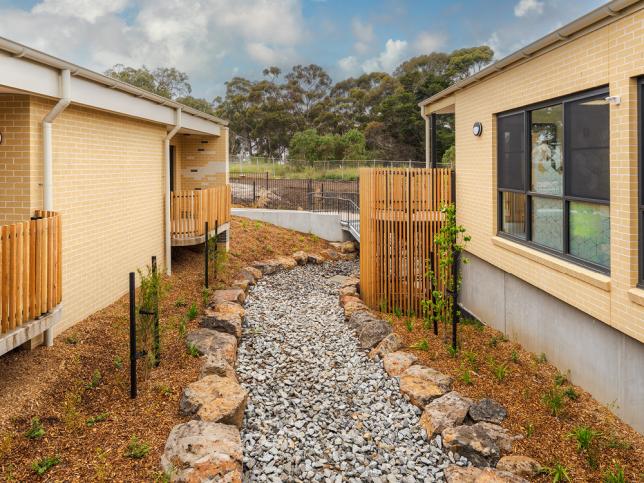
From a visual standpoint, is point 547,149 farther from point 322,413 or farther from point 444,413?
point 322,413

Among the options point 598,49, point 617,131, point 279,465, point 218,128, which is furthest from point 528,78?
point 218,128

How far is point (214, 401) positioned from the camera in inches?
216

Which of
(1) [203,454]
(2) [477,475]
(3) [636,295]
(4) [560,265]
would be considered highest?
(4) [560,265]

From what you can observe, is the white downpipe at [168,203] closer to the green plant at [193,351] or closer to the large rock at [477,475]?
the green plant at [193,351]

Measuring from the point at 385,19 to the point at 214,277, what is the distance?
88.2 meters

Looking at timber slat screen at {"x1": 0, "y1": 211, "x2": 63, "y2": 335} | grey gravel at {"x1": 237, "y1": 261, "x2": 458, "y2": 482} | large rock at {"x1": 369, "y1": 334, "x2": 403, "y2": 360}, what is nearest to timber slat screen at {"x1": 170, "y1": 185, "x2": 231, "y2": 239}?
grey gravel at {"x1": 237, "y1": 261, "x2": 458, "y2": 482}

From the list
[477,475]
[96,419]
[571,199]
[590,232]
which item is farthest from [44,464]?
[571,199]

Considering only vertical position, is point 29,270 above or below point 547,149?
below

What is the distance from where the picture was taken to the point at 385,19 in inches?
3568

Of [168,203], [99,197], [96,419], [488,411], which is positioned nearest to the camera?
[96,419]

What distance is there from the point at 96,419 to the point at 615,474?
4.59m

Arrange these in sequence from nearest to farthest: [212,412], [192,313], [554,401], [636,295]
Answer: [636,295], [212,412], [554,401], [192,313]

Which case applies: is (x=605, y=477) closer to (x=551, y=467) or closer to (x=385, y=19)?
(x=551, y=467)

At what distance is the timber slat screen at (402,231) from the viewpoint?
1028cm
